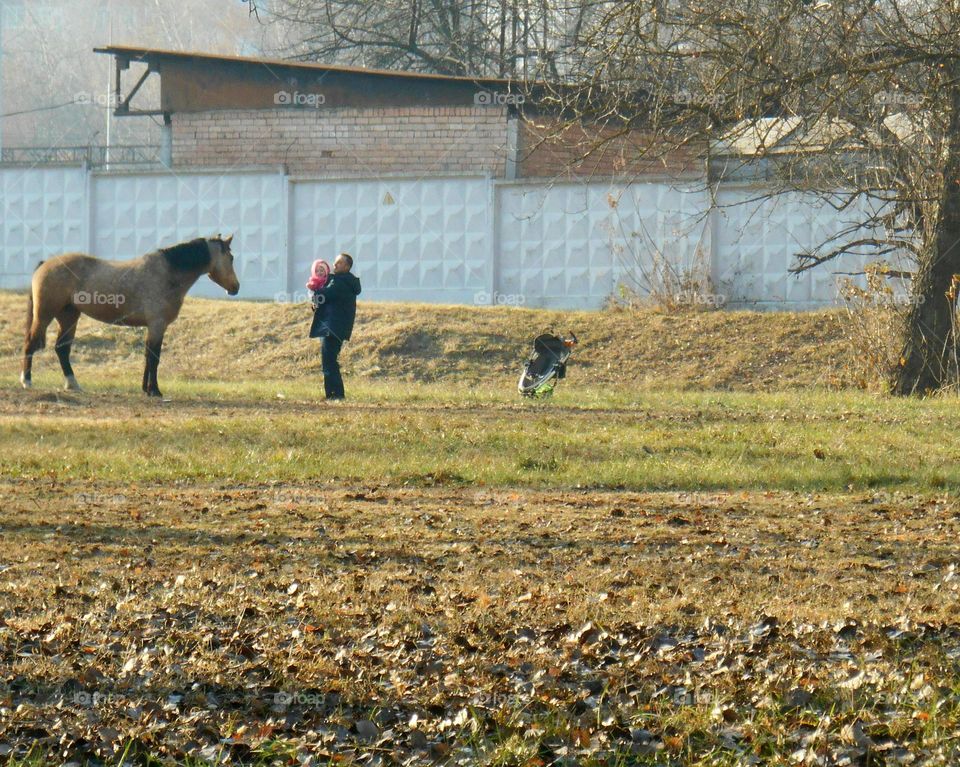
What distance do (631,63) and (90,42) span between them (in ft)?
265

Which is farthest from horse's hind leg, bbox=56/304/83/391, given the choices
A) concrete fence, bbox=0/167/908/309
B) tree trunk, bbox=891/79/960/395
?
concrete fence, bbox=0/167/908/309

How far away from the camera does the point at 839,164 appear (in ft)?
67.6

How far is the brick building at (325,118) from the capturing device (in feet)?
104

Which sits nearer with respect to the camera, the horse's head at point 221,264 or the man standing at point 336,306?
the man standing at point 336,306

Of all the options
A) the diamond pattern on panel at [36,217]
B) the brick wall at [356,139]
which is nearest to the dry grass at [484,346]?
the diamond pattern on panel at [36,217]

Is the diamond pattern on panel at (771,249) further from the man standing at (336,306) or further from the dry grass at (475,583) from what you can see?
the man standing at (336,306)

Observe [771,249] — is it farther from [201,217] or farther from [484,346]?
[201,217]

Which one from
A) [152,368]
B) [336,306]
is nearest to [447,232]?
[152,368]

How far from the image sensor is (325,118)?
32250 mm

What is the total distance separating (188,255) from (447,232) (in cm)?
1189

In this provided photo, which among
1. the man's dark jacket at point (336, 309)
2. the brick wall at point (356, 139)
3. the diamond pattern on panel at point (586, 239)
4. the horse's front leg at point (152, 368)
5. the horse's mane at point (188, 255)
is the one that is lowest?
the horse's front leg at point (152, 368)

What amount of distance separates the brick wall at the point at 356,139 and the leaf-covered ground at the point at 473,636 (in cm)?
2205

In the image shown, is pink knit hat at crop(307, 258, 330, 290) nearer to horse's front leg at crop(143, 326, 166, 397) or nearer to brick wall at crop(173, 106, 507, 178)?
horse's front leg at crop(143, 326, 166, 397)

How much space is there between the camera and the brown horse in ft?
61.6
